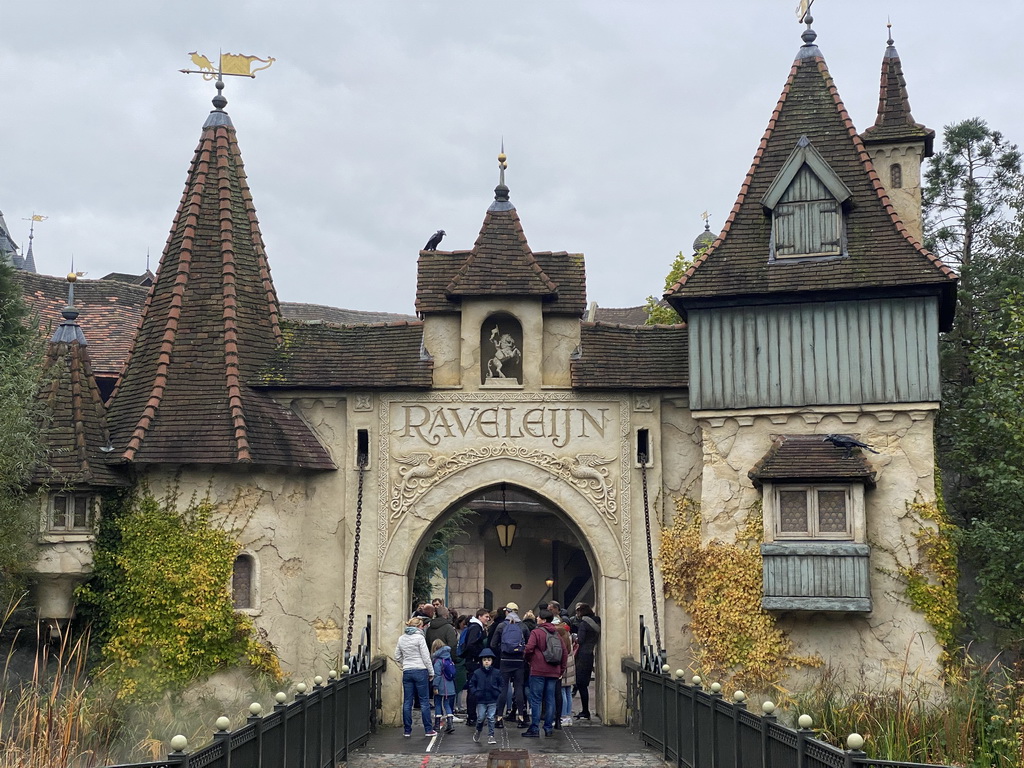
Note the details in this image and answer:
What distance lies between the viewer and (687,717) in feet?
43.8

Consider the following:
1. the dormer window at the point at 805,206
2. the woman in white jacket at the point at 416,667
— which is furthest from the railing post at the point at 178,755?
the dormer window at the point at 805,206

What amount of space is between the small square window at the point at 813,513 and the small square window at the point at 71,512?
9.77 metres

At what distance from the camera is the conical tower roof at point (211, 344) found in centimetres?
1891

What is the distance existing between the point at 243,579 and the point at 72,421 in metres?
3.37

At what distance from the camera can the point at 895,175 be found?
21469 mm

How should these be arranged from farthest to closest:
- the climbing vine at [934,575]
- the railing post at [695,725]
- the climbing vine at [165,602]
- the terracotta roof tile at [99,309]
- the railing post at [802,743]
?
1. the terracotta roof tile at [99,309]
2. the climbing vine at [165,602]
3. the climbing vine at [934,575]
4. the railing post at [695,725]
5. the railing post at [802,743]

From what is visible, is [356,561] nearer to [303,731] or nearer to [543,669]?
[543,669]

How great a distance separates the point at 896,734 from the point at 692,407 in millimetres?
6376

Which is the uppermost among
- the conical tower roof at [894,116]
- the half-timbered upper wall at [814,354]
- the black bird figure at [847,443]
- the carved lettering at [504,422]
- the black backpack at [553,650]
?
the conical tower roof at [894,116]

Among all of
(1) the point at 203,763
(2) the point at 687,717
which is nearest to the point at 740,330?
(2) the point at 687,717

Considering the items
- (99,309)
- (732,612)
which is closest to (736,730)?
(732,612)

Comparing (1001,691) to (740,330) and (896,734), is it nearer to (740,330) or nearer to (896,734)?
(896,734)

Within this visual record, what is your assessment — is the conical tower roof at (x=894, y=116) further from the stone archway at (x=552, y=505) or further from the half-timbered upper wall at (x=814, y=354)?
the stone archway at (x=552, y=505)

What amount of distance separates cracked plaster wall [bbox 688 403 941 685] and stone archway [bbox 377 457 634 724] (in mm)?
1680
